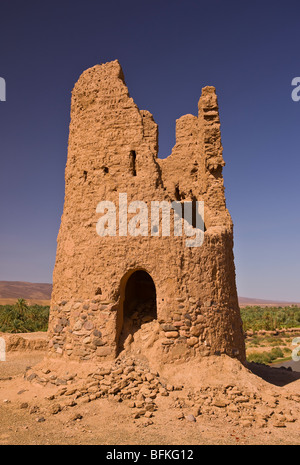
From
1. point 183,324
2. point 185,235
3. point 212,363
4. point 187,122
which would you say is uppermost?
point 187,122

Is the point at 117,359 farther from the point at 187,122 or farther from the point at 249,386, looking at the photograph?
the point at 187,122

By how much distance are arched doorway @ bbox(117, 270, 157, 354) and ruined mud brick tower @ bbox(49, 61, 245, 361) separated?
34 millimetres

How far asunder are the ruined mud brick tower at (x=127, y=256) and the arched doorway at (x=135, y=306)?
3 centimetres

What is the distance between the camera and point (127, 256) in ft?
28.7

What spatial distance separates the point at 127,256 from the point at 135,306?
213 centimetres

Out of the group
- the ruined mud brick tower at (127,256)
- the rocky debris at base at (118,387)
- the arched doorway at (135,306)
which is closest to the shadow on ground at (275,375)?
the ruined mud brick tower at (127,256)

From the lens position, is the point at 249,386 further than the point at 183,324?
No

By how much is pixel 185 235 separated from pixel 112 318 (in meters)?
2.85

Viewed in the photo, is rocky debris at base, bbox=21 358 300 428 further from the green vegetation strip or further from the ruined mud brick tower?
the green vegetation strip

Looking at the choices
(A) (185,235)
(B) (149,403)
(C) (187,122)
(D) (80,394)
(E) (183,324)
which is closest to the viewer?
(B) (149,403)

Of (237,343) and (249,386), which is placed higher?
(237,343)

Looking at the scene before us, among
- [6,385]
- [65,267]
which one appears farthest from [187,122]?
[6,385]

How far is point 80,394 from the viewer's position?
7.34m

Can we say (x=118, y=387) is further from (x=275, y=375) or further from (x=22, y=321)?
(x=22, y=321)
